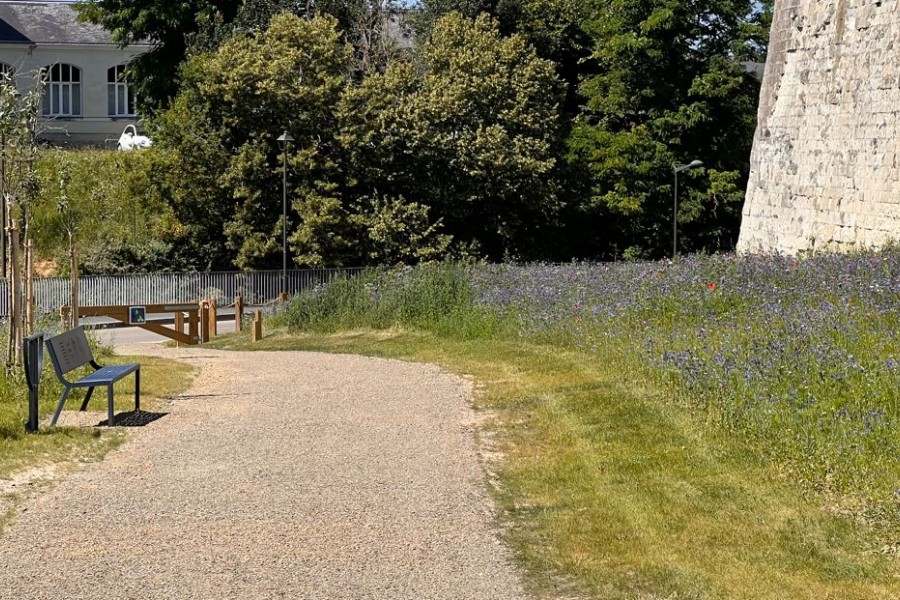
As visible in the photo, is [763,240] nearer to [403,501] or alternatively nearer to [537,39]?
[403,501]

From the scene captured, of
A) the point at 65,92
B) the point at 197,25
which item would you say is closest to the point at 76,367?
the point at 197,25

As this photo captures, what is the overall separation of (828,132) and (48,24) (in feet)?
157

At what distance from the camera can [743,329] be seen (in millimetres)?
13008

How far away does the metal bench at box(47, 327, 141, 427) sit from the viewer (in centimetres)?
1177

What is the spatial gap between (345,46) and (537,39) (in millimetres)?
8229

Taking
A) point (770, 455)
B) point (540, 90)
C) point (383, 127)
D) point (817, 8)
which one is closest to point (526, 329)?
point (817, 8)

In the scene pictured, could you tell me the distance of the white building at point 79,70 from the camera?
59.9 metres

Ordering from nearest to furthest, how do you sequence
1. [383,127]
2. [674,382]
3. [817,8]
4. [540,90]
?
[674,382], [817,8], [383,127], [540,90]

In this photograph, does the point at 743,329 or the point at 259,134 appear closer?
the point at 743,329

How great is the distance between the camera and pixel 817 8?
70.8ft

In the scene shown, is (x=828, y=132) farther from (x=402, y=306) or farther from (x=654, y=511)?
(x=654, y=511)

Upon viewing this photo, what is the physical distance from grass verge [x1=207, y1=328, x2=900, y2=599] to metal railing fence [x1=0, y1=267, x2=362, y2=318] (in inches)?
1087

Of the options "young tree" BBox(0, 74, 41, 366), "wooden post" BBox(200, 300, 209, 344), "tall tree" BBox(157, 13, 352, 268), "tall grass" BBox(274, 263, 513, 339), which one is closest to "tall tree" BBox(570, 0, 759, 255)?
"tall tree" BBox(157, 13, 352, 268)

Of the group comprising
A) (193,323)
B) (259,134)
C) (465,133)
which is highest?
(465,133)
